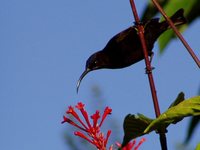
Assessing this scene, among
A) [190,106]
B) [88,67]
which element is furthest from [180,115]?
[88,67]

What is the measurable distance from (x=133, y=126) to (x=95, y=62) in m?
0.37

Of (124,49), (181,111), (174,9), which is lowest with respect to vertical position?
(181,111)

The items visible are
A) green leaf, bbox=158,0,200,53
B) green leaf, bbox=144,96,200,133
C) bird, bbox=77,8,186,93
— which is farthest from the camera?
green leaf, bbox=158,0,200,53

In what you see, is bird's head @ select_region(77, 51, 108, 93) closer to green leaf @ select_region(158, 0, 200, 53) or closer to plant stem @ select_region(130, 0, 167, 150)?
plant stem @ select_region(130, 0, 167, 150)

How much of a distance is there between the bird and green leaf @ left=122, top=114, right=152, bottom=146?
0.21 m

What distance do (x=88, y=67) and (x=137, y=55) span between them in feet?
0.92

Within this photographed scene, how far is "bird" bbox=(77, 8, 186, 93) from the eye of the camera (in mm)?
1649

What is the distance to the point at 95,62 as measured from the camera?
1.82m

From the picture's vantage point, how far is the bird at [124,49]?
1.65 meters

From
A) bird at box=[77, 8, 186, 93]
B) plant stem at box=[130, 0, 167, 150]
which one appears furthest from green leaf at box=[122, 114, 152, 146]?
bird at box=[77, 8, 186, 93]

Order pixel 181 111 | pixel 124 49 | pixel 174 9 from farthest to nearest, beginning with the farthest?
pixel 174 9 < pixel 124 49 < pixel 181 111

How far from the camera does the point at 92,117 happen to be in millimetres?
1599

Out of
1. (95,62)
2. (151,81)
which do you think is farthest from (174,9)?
(151,81)

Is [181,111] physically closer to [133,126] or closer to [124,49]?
[133,126]
